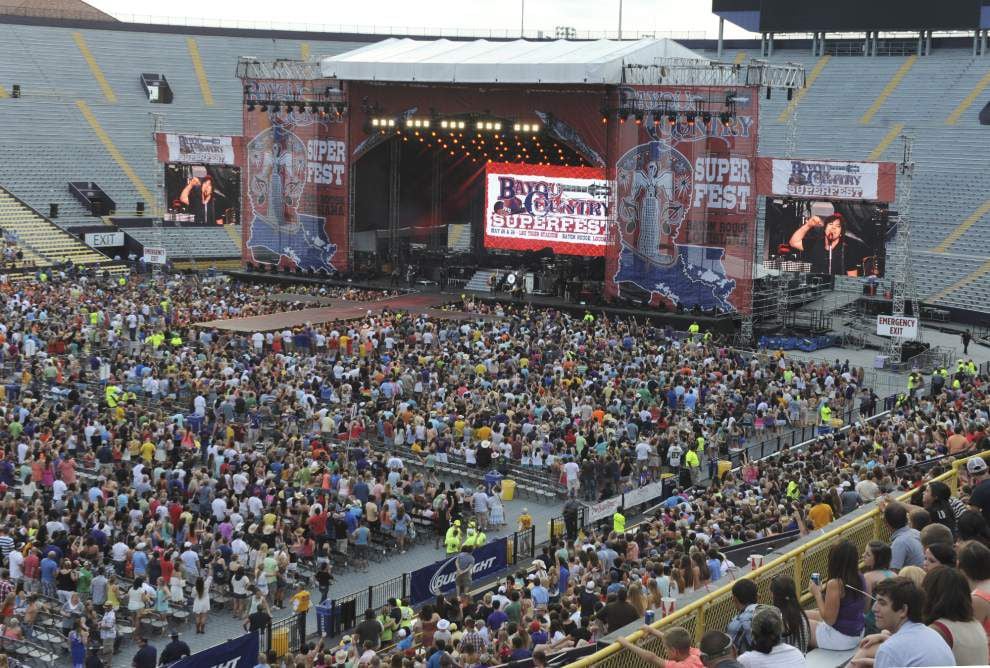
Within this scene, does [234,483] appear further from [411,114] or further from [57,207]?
[57,207]

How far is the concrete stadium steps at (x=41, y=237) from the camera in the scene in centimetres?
4956

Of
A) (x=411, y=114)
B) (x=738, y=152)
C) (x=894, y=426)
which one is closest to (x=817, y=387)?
(x=894, y=426)

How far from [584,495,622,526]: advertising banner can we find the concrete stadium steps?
1281 inches

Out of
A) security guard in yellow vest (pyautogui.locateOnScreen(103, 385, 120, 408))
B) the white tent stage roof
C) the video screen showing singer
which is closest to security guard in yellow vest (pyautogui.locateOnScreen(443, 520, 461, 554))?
security guard in yellow vest (pyautogui.locateOnScreen(103, 385, 120, 408))

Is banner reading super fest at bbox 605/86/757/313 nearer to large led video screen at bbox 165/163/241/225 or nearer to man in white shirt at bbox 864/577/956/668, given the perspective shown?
large led video screen at bbox 165/163/241/225

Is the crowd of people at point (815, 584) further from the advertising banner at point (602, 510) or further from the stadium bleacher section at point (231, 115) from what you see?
the stadium bleacher section at point (231, 115)

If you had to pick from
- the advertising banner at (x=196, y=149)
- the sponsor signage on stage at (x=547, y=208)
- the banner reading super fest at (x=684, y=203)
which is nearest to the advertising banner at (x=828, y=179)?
the banner reading super fest at (x=684, y=203)

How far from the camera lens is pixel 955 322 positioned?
1737 inches

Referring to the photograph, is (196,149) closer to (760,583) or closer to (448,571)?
(448,571)

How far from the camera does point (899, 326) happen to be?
33.8 meters

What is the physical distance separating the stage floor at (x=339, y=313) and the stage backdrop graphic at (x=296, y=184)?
4529 millimetres

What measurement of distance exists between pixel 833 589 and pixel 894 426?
15604 mm

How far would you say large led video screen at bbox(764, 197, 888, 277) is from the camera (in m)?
37.1

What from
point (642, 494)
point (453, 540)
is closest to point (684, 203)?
point (642, 494)
